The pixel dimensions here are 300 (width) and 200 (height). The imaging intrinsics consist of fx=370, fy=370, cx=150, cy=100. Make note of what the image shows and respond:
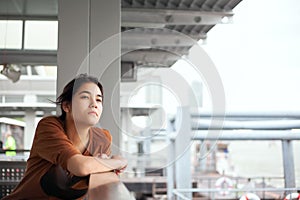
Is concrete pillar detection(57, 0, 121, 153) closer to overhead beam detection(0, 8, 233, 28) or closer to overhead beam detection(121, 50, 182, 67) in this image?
overhead beam detection(121, 50, 182, 67)

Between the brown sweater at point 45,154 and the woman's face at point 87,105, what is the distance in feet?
0.15

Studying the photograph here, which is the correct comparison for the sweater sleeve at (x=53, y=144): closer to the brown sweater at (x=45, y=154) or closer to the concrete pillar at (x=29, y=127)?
the brown sweater at (x=45, y=154)

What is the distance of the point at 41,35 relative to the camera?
147 centimetres

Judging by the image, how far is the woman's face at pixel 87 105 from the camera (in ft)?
2.33

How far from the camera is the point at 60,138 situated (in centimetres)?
70

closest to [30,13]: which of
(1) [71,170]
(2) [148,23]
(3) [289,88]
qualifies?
(2) [148,23]

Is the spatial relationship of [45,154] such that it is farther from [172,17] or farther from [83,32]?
[172,17]

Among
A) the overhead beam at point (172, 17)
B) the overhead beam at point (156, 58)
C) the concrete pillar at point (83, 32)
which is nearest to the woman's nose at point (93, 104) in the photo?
the overhead beam at point (156, 58)

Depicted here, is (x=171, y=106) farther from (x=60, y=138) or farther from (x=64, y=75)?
(x=64, y=75)

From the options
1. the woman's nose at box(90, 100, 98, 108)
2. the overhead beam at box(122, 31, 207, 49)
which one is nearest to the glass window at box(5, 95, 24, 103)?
the overhead beam at box(122, 31, 207, 49)

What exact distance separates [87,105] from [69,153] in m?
0.10

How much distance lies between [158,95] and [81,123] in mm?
169

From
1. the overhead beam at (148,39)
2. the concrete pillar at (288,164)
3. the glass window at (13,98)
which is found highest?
the overhead beam at (148,39)

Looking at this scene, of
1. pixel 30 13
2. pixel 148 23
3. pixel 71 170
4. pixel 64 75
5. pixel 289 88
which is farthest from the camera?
pixel 289 88
